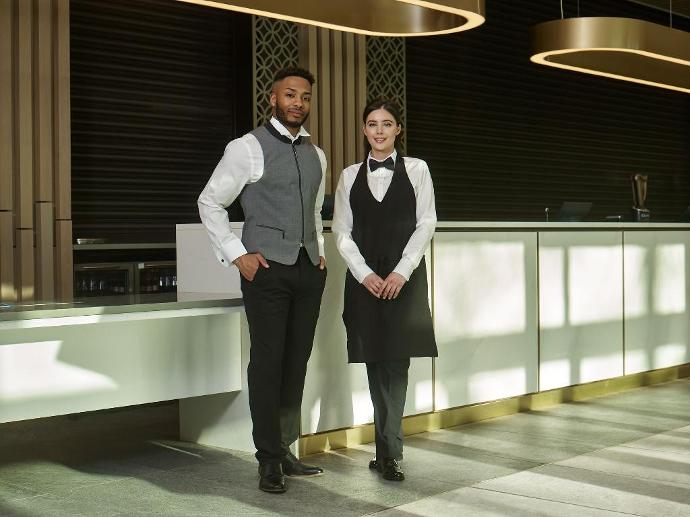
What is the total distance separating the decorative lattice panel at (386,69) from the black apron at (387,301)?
12.5 ft

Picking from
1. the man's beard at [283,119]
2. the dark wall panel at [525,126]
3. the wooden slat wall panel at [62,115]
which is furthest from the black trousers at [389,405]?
the dark wall panel at [525,126]

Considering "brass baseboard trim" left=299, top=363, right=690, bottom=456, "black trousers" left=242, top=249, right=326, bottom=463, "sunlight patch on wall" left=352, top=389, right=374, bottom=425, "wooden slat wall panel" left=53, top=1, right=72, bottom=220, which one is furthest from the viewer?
"wooden slat wall panel" left=53, top=1, right=72, bottom=220

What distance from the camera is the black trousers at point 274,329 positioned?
3939mm

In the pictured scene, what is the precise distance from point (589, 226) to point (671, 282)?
1048mm

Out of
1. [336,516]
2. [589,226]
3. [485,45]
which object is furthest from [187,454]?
[485,45]

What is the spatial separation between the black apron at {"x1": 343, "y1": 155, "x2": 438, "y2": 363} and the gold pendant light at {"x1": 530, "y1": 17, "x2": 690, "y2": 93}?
211cm

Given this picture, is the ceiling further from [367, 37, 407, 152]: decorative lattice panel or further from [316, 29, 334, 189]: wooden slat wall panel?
[316, 29, 334, 189]: wooden slat wall panel

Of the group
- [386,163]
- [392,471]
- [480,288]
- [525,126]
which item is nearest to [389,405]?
[392,471]

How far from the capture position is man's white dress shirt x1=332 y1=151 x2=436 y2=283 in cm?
418

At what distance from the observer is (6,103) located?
5.77 metres

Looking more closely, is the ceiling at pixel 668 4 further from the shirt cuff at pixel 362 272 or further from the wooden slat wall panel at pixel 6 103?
the shirt cuff at pixel 362 272

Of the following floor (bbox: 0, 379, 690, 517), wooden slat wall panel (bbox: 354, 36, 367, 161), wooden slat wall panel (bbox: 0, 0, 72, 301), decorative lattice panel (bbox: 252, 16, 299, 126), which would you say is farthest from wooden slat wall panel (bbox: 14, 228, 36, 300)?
wooden slat wall panel (bbox: 354, 36, 367, 161)

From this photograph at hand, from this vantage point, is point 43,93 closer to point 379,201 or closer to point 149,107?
point 149,107

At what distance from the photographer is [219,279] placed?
4.75 m
